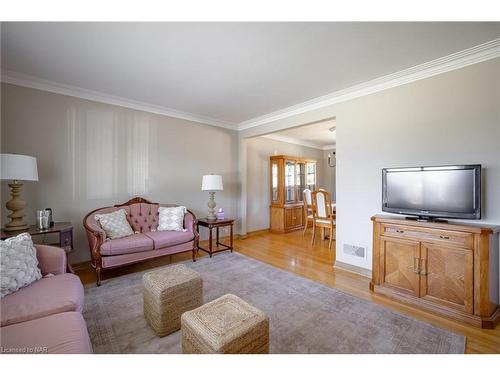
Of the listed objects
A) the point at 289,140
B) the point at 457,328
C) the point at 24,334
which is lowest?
the point at 457,328

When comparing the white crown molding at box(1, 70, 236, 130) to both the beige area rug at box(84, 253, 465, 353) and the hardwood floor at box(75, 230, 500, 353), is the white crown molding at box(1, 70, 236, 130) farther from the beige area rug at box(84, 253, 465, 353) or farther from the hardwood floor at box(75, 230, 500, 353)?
the beige area rug at box(84, 253, 465, 353)

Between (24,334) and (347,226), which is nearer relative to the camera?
(24,334)

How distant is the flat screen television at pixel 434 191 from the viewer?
207 centimetres

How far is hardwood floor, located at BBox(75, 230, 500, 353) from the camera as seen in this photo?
6.01 ft

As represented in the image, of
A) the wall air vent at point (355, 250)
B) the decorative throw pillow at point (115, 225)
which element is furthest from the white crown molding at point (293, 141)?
the decorative throw pillow at point (115, 225)

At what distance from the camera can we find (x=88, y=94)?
3.27m

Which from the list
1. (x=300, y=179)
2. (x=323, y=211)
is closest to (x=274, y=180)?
(x=300, y=179)

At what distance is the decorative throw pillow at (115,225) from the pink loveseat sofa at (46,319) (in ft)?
3.80

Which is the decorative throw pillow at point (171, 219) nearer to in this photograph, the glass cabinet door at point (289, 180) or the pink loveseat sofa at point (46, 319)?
the pink loveseat sofa at point (46, 319)

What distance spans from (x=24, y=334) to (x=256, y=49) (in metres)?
2.64

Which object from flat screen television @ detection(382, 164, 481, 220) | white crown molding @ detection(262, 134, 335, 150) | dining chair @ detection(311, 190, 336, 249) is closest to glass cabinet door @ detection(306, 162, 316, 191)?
white crown molding @ detection(262, 134, 335, 150)
